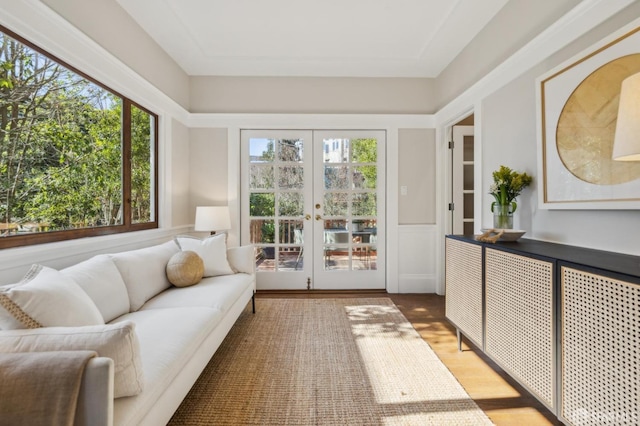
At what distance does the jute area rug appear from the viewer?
4.99 feet

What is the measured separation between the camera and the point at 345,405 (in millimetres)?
1604

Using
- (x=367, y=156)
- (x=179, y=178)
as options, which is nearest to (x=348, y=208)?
(x=367, y=156)

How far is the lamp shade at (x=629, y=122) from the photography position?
0.94 m

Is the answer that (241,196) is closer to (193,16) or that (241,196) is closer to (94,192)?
(94,192)

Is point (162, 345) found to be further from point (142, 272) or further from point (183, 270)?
point (183, 270)

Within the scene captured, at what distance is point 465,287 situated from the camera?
209 cm

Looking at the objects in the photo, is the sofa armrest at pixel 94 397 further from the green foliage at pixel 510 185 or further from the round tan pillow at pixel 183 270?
the green foliage at pixel 510 185

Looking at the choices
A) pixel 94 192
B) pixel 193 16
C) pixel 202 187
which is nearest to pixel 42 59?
pixel 94 192

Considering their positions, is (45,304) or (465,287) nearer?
(45,304)

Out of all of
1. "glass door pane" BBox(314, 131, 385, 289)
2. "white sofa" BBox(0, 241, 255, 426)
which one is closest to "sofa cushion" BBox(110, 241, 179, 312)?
"white sofa" BBox(0, 241, 255, 426)

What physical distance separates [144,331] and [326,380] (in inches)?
42.2

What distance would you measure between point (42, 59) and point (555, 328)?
3.06 m

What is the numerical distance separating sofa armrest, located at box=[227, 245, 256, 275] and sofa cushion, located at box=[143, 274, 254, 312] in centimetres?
22

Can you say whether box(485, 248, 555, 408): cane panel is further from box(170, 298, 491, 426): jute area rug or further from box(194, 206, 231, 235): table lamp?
box(194, 206, 231, 235): table lamp
